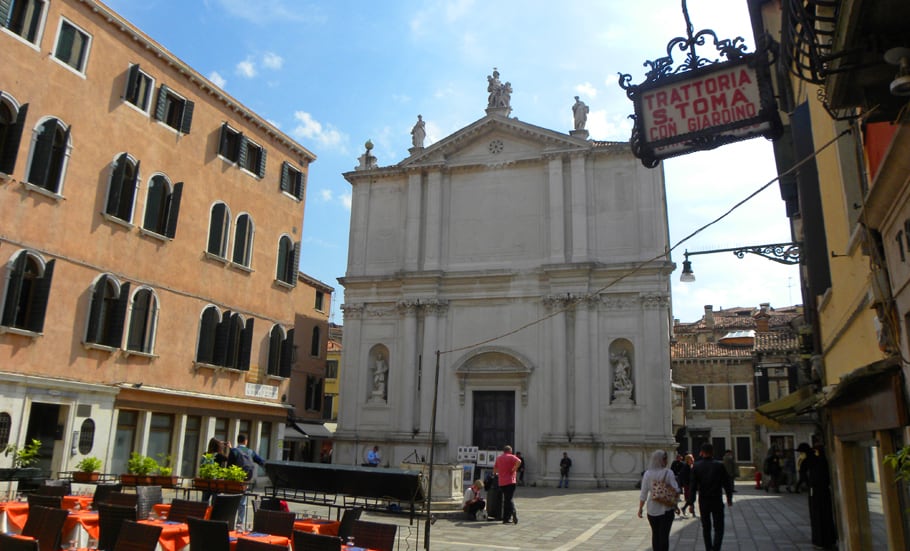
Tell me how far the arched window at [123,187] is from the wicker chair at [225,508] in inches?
440

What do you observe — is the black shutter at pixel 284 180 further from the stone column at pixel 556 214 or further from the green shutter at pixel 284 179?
the stone column at pixel 556 214

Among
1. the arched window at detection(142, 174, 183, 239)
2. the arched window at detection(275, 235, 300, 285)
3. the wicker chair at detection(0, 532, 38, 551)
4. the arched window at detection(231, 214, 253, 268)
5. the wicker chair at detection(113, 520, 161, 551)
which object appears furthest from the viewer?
the arched window at detection(275, 235, 300, 285)

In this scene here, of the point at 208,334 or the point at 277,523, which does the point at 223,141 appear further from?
the point at 277,523

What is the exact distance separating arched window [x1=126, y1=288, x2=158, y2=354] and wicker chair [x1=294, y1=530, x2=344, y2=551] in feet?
44.4

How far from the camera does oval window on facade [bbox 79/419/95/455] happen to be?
1617 cm

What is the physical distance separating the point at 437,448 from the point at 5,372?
17268 millimetres

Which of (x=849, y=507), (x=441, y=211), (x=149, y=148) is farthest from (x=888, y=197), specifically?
(x=441, y=211)

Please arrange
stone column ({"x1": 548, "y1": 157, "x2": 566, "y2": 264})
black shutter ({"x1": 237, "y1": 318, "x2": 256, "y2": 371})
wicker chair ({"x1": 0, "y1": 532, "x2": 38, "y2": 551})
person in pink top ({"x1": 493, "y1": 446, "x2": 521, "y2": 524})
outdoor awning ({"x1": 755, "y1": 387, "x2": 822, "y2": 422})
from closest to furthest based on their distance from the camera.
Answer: wicker chair ({"x1": 0, "y1": 532, "x2": 38, "y2": 551}) < outdoor awning ({"x1": 755, "y1": 387, "x2": 822, "y2": 422}) < person in pink top ({"x1": 493, "y1": 446, "x2": 521, "y2": 524}) < black shutter ({"x1": 237, "y1": 318, "x2": 256, "y2": 371}) < stone column ({"x1": 548, "y1": 157, "x2": 566, "y2": 264})

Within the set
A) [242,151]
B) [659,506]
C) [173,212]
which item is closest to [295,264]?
[242,151]

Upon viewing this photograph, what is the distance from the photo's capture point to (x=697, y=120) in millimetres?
5852

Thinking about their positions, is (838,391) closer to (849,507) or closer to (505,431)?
(849,507)

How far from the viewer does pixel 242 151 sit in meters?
22.5

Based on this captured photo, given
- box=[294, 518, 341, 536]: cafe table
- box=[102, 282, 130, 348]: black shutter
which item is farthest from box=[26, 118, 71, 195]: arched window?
box=[294, 518, 341, 536]: cafe table

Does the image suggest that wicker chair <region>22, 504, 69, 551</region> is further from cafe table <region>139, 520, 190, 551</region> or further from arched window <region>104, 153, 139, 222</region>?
arched window <region>104, 153, 139, 222</region>
